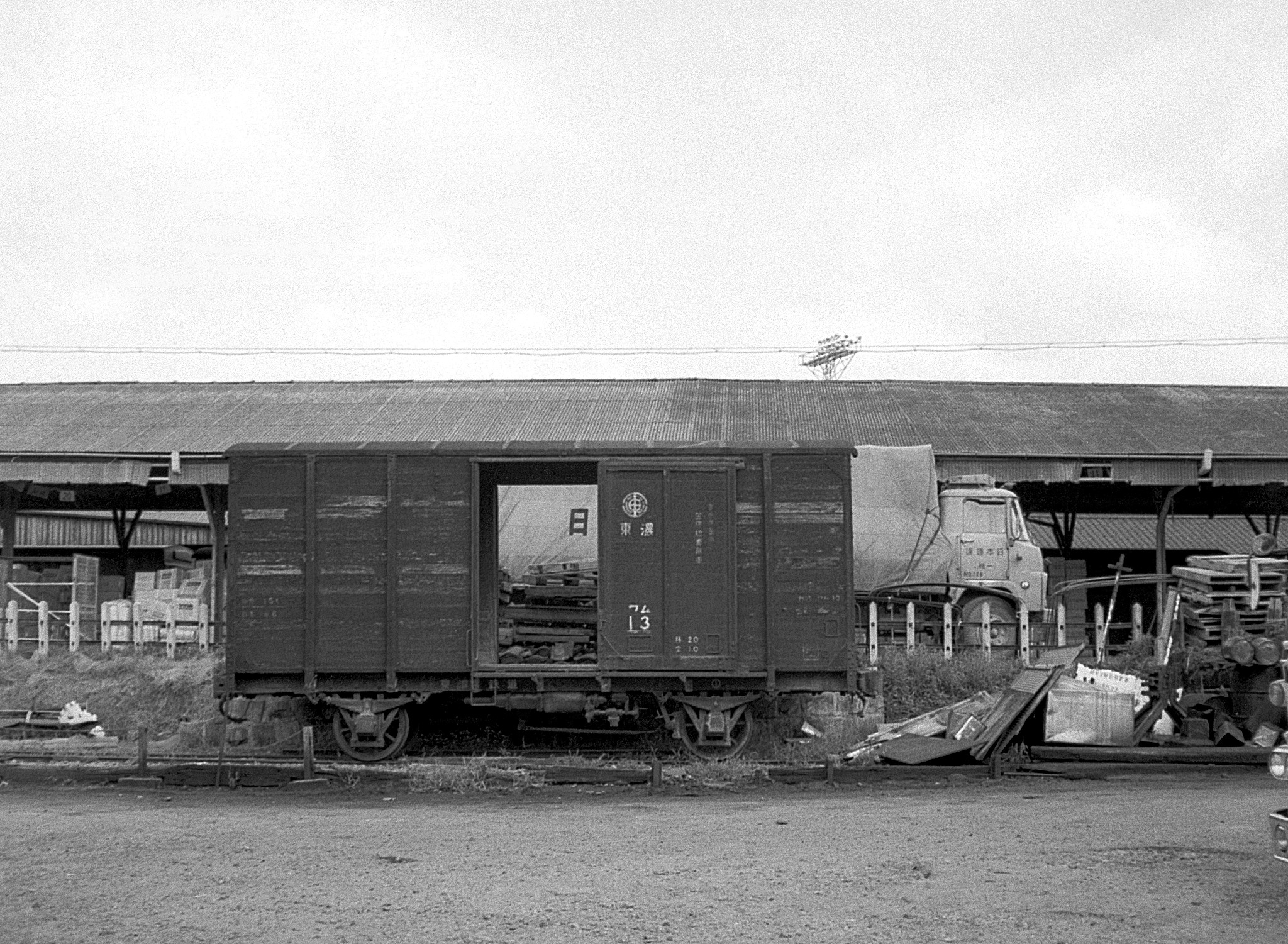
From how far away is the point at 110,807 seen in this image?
1229cm

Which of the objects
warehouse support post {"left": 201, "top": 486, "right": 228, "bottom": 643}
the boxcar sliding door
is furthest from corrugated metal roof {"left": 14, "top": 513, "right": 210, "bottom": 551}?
the boxcar sliding door

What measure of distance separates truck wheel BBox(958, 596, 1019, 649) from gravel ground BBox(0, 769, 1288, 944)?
624cm

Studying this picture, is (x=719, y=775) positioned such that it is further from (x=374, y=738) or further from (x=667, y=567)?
(x=374, y=738)

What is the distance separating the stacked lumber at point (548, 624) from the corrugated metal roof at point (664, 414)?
5950mm

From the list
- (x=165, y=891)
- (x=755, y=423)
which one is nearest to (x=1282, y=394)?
(x=755, y=423)

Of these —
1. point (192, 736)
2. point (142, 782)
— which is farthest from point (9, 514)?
point (142, 782)

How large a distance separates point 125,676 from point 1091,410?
19537 millimetres

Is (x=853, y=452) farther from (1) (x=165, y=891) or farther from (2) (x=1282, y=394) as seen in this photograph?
(2) (x=1282, y=394)

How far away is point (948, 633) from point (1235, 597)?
13.3 feet

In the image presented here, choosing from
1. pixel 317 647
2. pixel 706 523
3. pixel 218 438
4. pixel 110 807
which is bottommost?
pixel 110 807

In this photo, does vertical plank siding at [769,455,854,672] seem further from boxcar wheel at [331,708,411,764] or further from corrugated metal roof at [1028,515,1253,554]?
corrugated metal roof at [1028,515,1253,554]

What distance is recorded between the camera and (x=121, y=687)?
18.5 metres

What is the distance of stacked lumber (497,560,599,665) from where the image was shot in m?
16.3

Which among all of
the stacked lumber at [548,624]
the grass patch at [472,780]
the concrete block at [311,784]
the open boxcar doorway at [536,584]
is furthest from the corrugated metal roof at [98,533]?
the grass patch at [472,780]
